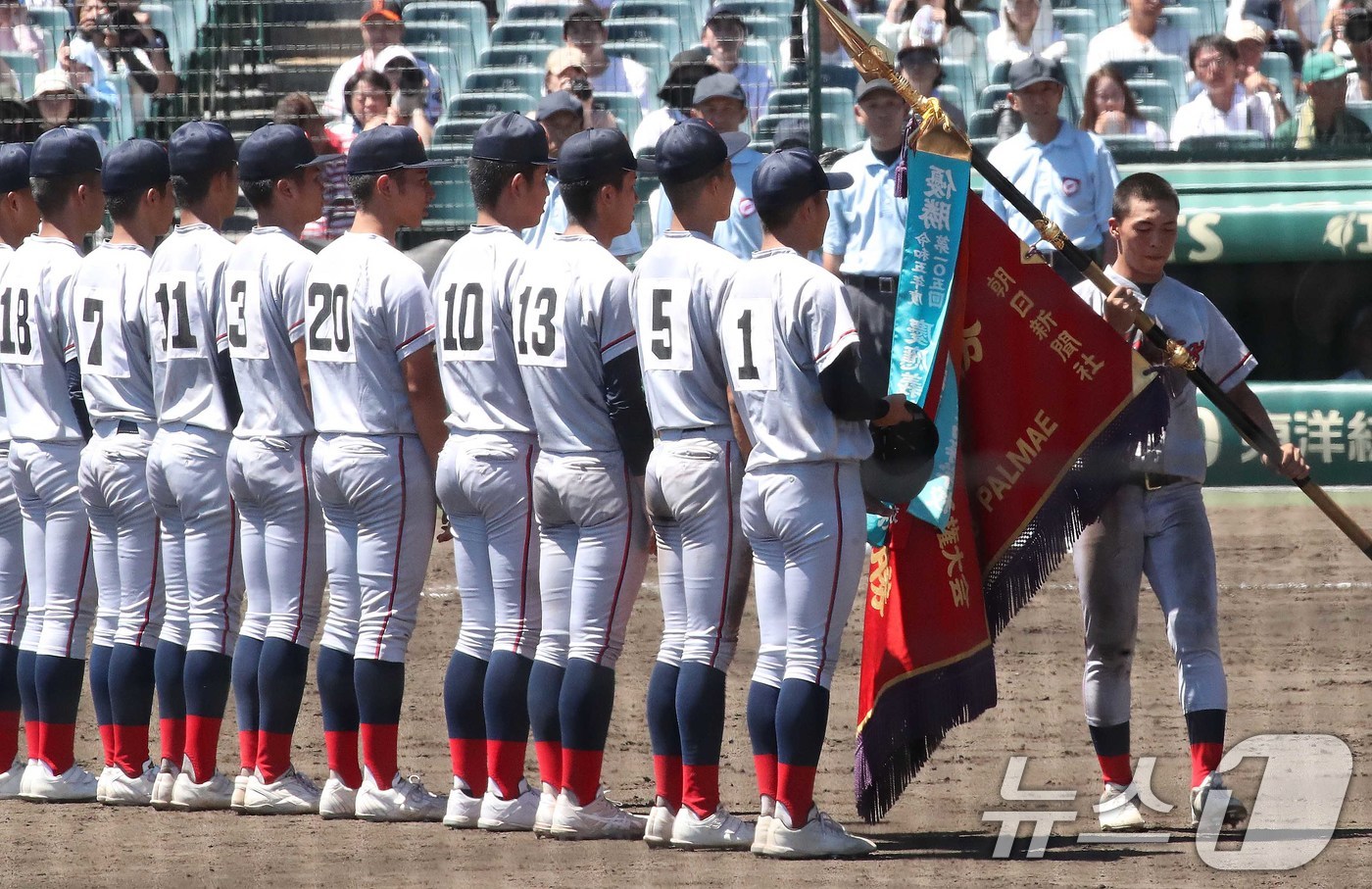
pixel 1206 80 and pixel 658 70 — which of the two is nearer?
pixel 1206 80

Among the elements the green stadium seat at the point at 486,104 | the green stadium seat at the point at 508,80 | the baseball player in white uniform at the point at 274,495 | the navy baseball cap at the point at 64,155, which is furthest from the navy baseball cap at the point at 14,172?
the green stadium seat at the point at 508,80

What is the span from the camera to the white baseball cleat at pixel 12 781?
611 centimetres

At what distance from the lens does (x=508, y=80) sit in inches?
462

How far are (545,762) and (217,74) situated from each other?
7.63 m

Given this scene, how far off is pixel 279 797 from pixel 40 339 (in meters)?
1.58

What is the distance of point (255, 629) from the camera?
18.9 ft

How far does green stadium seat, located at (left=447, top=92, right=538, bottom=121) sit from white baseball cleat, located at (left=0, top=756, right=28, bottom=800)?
610 centimetres

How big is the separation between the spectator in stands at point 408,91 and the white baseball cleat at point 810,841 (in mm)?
7093

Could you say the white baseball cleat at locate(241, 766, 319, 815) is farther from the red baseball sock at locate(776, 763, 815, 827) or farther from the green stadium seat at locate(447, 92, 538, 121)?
the green stadium seat at locate(447, 92, 538, 121)

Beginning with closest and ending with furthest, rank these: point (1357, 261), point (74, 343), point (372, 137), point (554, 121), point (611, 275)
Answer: point (611, 275), point (372, 137), point (74, 343), point (554, 121), point (1357, 261)

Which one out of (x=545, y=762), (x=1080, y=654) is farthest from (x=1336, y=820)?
(x=1080, y=654)

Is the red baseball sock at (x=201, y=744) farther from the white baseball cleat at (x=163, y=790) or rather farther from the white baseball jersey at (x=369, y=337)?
the white baseball jersey at (x=369, y=337)

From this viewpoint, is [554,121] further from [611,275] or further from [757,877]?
[757,877]

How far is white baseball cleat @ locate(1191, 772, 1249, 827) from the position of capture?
517 cm
